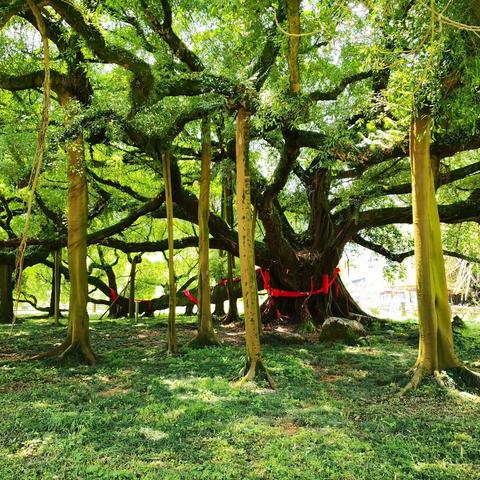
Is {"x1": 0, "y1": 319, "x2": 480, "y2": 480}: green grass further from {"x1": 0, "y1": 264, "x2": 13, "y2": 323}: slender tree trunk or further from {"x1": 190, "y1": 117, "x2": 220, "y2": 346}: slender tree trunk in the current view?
{"x1": 0, "y1": 264, "x2": 13, "y2": 323}: slender tree trunk

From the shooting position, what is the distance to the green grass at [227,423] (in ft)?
9.19

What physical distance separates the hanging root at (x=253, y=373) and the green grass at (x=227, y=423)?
142 millimetres

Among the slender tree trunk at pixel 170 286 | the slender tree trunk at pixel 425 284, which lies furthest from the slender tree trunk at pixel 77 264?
the slender tree trunk at pixel 425 284

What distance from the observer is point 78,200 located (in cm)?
656

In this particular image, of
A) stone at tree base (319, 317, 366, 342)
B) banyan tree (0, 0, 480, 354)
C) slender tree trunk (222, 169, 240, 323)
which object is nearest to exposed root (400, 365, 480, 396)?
banyan tree (0, 0, 480, 354)

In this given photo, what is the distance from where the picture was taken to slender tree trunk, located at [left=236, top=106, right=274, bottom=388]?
5.08 metres

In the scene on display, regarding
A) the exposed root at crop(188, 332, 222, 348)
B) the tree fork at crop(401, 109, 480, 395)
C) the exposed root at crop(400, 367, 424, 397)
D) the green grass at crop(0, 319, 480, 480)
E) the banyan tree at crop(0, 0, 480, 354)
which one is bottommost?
the green grass at crop(0, 319, 480, 480)

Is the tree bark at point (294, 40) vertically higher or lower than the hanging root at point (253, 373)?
higher

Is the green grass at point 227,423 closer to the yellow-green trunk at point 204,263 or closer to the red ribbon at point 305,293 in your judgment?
the yellow-green trunk at point 204,263

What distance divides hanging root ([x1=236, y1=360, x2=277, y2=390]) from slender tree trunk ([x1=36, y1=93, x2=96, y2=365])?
2423mm

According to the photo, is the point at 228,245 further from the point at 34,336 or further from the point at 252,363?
the point at 252,363

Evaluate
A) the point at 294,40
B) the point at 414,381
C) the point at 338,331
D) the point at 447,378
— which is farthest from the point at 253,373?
the point at 294,40

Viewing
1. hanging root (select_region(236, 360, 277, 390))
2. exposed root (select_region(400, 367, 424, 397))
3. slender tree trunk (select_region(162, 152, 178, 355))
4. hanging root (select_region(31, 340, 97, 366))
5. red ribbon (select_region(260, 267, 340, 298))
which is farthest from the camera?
red ribbon (select_region(260, 267, 340, 298))

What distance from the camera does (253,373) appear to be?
4973mm
